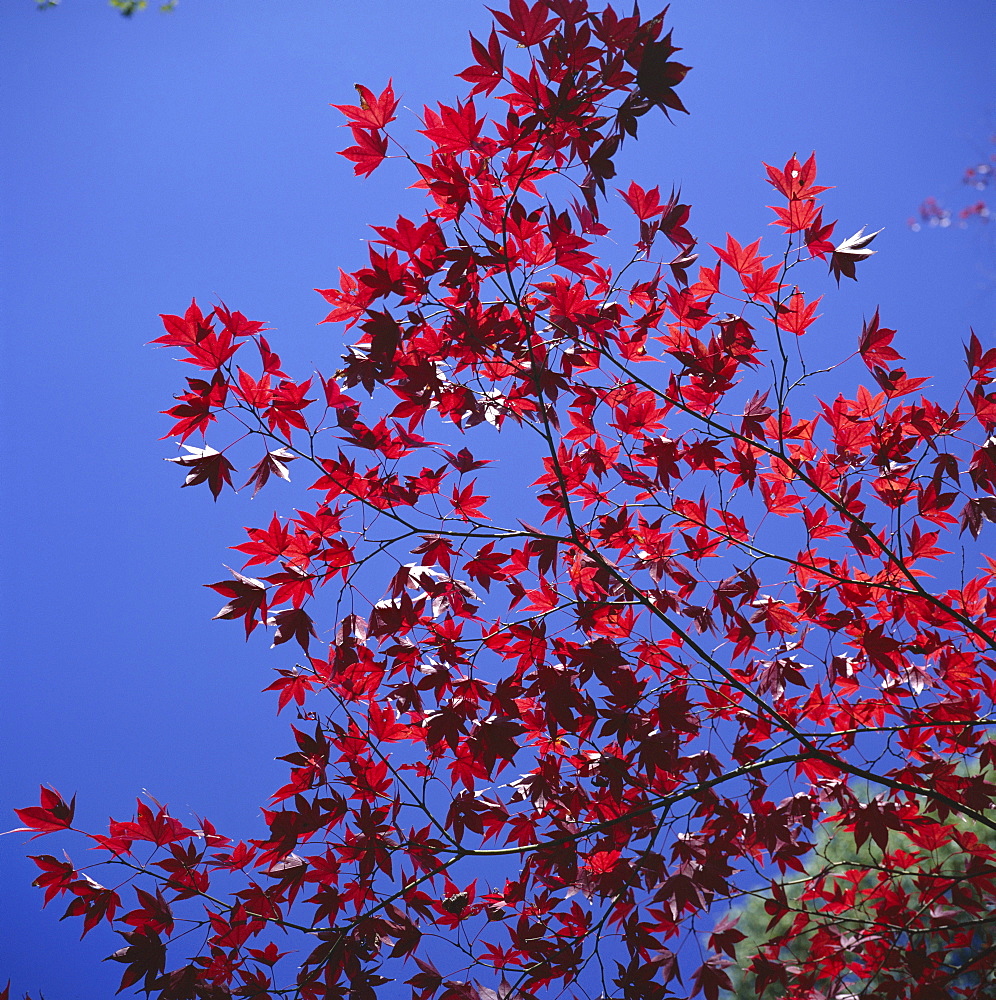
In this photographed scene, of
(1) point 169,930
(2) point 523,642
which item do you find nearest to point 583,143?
(2) point 523,642

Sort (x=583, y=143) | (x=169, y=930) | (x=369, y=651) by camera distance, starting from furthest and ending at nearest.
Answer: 1. (x=369, y=651)
2. (x=169, y=930)
3. (x=583, y=143)

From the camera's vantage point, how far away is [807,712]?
1647 millimetres

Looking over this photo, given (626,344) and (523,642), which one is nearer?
(523,642)

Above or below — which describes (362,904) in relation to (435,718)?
below

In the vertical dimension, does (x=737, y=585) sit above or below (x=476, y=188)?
below

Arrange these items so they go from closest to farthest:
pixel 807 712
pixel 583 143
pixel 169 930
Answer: pixel 583 143, pixel 169 930, pixel 807 712

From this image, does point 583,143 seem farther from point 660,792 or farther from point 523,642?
point 660,792

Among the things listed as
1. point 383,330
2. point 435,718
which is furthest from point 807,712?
point 383,330

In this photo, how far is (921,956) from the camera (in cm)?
153

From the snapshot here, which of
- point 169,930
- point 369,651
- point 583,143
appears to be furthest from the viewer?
point 369,651

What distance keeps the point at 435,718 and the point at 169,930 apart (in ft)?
1.98

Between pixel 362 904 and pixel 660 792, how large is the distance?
0.59 metres

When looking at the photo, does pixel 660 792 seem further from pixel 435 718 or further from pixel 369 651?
pixel 369 651

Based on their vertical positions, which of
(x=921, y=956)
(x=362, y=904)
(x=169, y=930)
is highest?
(x=921, y=956)
